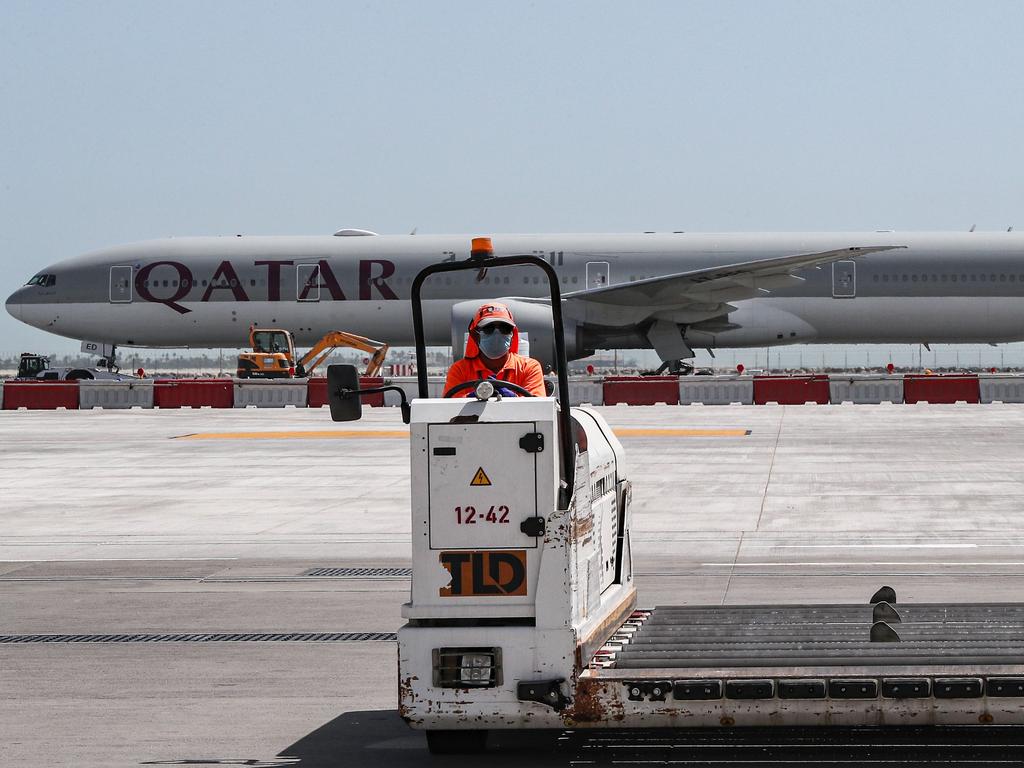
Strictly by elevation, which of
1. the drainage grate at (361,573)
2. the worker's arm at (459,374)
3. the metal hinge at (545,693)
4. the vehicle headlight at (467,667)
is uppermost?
the worker's arm at (459,374)

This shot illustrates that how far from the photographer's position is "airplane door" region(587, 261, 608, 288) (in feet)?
147

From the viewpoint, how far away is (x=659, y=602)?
10.6m

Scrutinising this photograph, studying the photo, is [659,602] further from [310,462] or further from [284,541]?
[310,462]

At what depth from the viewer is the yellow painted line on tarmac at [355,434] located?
1081 inches

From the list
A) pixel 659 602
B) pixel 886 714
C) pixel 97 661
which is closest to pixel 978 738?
pixel 886 714

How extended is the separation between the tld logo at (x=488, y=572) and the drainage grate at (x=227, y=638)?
334 cm

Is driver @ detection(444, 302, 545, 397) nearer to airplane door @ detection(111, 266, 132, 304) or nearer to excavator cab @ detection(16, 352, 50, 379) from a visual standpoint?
airplane door @ detection(111, 266, 132, 304)

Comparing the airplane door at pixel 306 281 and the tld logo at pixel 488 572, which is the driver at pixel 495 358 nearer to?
the tld logo at pixel 488 572

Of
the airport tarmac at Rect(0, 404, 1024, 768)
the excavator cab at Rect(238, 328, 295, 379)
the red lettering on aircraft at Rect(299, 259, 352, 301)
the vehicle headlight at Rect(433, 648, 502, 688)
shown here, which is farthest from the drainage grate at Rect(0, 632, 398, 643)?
the excavator cab at Rect(238, 328, 295, 379)

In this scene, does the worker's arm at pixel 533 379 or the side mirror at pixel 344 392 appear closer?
the side mirror at pixel 344 392

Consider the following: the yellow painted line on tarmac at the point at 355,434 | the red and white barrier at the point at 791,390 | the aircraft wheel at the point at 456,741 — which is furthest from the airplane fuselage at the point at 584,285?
the aircraft wheel at the point at 456,741

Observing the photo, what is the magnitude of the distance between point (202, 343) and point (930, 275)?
22975 mm

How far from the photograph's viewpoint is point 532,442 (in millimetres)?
6066

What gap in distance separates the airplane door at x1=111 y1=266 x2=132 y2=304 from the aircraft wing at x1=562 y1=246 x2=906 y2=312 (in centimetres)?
1408
